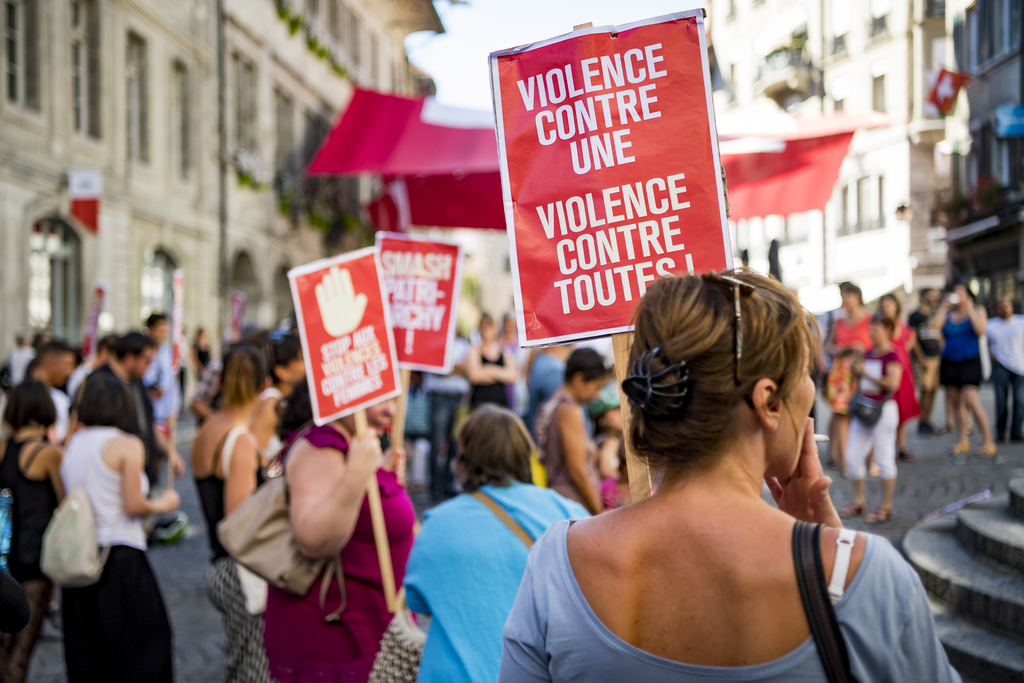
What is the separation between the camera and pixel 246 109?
2166 centimetres

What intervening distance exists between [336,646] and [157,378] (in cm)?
711

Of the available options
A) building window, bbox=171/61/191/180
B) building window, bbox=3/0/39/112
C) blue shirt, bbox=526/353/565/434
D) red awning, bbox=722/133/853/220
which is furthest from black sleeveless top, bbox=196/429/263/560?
building window, bbox=171/61/191/180

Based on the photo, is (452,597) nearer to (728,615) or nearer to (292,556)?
(292,556)

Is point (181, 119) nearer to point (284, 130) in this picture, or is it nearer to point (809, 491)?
point (284, 130)

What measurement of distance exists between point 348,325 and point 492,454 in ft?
3.26

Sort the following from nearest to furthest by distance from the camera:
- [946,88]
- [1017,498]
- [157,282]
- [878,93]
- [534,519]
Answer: [534,519] → [1017,498] → [157,282] → [946,88] → [878,93]

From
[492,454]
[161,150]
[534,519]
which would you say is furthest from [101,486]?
[161,150]

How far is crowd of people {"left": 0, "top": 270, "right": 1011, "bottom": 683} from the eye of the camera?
131 cm

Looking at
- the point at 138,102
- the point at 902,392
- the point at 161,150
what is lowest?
the point at 902,392

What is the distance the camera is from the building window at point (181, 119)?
61.3ft

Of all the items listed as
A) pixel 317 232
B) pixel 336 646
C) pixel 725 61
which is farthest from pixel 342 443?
pixel 725 61

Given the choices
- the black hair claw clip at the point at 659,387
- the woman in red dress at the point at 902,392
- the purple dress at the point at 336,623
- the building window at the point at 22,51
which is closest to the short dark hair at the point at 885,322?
the woman in red dress at the point at 902,392

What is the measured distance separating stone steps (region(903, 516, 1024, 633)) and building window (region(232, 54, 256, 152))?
18.7 metres

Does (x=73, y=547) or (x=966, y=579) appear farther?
(x=966, y=579)
